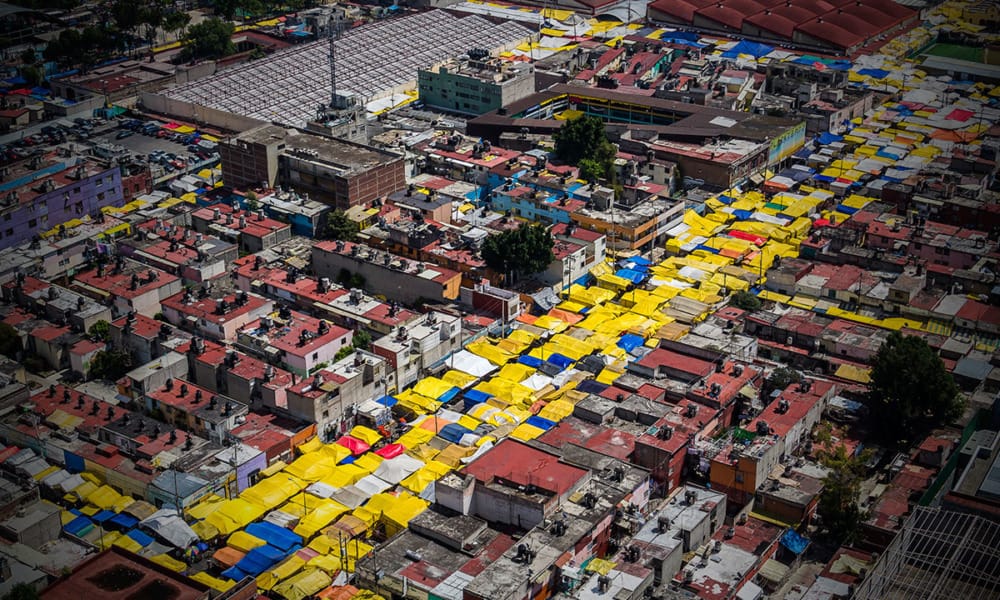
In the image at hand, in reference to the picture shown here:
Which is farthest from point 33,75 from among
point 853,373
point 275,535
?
point 853,373

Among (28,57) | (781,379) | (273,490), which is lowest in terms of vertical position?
(273,490)

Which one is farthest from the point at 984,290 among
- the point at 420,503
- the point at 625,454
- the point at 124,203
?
the point at 124,203

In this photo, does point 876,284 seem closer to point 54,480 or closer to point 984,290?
point 984,290

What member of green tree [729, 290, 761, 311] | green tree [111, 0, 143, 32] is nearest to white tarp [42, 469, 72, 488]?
green tree [729, 290, 761, 311]

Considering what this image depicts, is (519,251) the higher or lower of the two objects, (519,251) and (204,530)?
the higher

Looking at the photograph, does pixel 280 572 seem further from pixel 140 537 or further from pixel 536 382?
pixel 536 382
